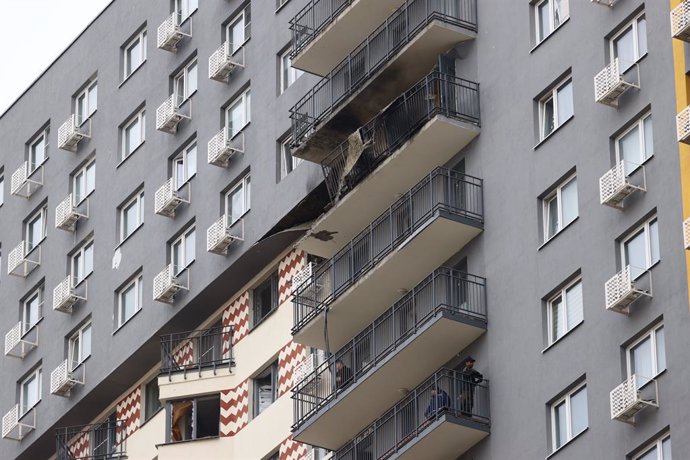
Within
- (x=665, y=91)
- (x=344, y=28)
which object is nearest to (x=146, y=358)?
(x=344, y=28)

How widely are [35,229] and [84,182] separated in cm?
334

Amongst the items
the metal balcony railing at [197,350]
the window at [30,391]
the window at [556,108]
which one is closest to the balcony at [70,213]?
the window at [30,391]

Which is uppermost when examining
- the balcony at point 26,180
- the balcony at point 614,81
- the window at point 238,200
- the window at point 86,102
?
the window at point 86,102

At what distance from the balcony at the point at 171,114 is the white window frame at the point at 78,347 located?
620 centimetres

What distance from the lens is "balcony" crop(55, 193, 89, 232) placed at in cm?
6638

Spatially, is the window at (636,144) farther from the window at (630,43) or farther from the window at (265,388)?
the window at (265,388)

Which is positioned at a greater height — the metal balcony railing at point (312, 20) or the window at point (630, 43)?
the metal balcony railing at point (312, 20)

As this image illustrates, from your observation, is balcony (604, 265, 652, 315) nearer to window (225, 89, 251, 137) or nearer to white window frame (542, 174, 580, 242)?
white window frame (542, 174, 580, 242)

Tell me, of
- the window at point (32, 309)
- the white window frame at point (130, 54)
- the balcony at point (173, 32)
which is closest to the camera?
the balcony at point (173, 32)

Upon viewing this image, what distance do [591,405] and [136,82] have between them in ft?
81.2

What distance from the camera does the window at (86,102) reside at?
223ft

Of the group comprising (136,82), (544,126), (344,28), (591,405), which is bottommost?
(591,405)

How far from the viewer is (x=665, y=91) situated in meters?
45.4

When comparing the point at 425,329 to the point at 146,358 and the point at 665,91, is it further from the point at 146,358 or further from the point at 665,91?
the point at 146,358
